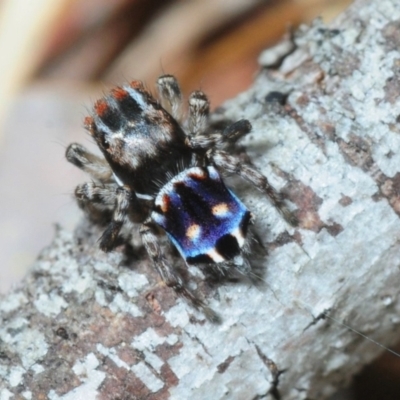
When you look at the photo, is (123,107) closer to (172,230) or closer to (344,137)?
(172,230)

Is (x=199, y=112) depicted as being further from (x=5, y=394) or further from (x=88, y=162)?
(x=5, y=394)

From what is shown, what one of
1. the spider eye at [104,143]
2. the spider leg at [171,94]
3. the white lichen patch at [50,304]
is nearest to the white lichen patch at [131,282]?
the white lichen patch at [50,304]

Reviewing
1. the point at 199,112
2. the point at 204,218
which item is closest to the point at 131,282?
the point at 204,218

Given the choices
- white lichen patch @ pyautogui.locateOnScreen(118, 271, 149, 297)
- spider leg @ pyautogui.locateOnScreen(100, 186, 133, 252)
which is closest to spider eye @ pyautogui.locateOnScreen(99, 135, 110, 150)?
spider leg @ pyautogui.locateOnScreen(100, 186, 133, 252)

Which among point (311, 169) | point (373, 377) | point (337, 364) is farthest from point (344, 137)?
point (373, 377)

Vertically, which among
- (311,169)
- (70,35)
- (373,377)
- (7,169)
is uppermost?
(70,35)

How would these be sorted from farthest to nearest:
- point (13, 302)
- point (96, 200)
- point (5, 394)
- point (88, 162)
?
1. point (88, 162)
2. point (96, 200)
3. point (13, 302)
4. point (5, 394)

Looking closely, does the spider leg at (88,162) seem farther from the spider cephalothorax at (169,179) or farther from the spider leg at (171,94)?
the spider leg at (171,94)
